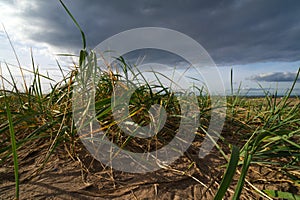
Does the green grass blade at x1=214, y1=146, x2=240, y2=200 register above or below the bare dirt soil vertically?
above

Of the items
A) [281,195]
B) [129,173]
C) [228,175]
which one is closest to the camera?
[228,175]

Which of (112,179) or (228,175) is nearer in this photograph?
(228,175)

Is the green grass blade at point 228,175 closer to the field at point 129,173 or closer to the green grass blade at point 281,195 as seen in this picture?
the field at point 129,173

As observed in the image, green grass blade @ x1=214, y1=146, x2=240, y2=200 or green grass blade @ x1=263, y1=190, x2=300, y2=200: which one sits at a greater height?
green grass blade @ x1=214, y1=146, x2=240, y2=200

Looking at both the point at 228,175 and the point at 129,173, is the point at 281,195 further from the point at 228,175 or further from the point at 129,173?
the point at 129,173

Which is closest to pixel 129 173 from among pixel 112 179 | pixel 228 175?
pixel 112 179

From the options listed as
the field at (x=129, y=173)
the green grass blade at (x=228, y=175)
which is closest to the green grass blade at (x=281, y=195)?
the field at (x=129, y=173)

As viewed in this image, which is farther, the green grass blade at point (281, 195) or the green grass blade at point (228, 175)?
the green grass blade at point (281, 195)

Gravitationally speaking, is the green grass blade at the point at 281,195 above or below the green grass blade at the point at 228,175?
below

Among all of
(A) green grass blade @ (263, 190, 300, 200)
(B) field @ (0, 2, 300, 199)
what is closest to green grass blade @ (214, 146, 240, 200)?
(B) field @ (0, 2, 300, 199)

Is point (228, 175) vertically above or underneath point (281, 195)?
above

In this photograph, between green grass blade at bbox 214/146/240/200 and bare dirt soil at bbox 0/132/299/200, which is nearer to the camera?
green grass blade at bbox 214/146/240/200

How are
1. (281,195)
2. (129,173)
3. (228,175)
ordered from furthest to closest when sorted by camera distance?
(129,173) < (281,195) < (228,175)

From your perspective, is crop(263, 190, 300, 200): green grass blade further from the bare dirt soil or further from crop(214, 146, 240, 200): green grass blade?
crop(214, 146, 240, 200): green grass blade
